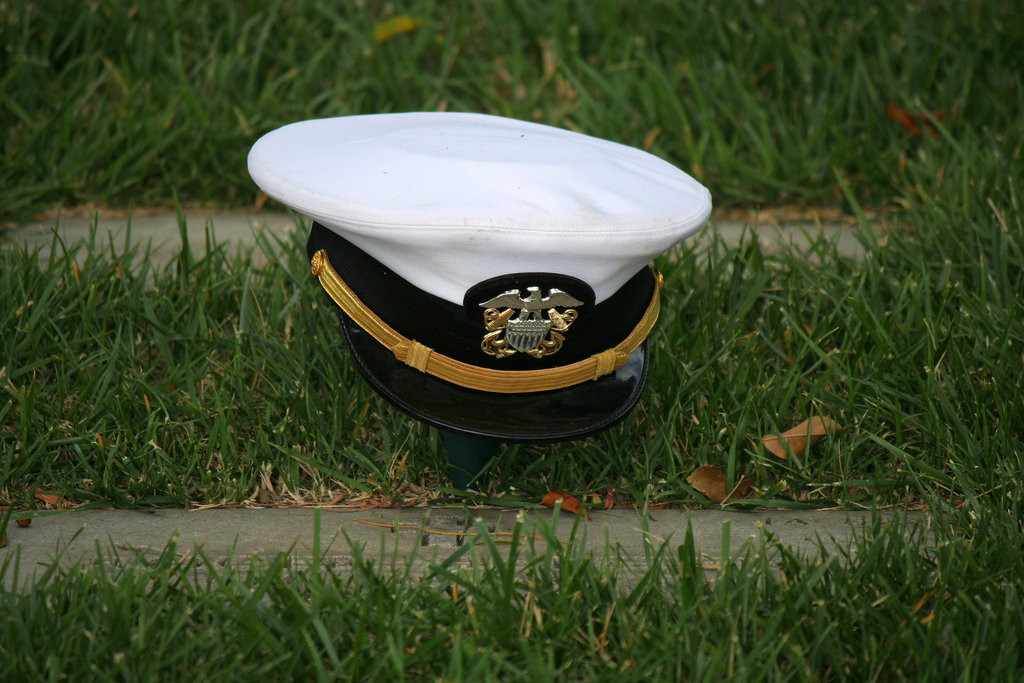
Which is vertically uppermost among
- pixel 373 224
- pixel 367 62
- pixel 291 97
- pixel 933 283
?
pixel 367 62

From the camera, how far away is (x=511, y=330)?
1428 millimetres

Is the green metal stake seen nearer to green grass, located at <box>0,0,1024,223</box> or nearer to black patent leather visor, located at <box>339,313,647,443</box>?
black patent leather visor, located at <box>339,313,647,443</box>

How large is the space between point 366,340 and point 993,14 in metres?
2.68

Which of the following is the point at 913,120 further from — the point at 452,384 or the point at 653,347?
the point at 452,384

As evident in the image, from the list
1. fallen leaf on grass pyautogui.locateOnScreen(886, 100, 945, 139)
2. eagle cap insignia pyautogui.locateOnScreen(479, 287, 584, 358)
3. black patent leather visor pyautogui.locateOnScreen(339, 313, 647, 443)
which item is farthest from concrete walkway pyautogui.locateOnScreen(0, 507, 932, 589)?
fallen leaf on grass pyautogui.locateOnScreen(886, 100, 945, 139)

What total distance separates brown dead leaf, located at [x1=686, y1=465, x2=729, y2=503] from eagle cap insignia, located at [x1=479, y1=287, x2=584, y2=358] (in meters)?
0.48

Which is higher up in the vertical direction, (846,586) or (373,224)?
(373,224)

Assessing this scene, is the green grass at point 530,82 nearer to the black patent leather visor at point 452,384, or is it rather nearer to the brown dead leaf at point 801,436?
the brown dead leaf at point 801,436

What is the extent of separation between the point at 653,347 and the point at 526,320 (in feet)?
2.17

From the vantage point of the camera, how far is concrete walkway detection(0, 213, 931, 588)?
1.54 metres

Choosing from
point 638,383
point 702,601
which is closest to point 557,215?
point 638,383

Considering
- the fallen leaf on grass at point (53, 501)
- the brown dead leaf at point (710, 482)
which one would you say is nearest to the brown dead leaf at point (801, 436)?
the brown dead leaf at point (710, 482)

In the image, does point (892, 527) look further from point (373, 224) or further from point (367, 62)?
point (367, 62)

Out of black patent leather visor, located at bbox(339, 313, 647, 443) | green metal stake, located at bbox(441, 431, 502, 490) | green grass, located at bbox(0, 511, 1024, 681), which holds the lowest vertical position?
green grass, located at bbox(0, 511, 1024, 681)
